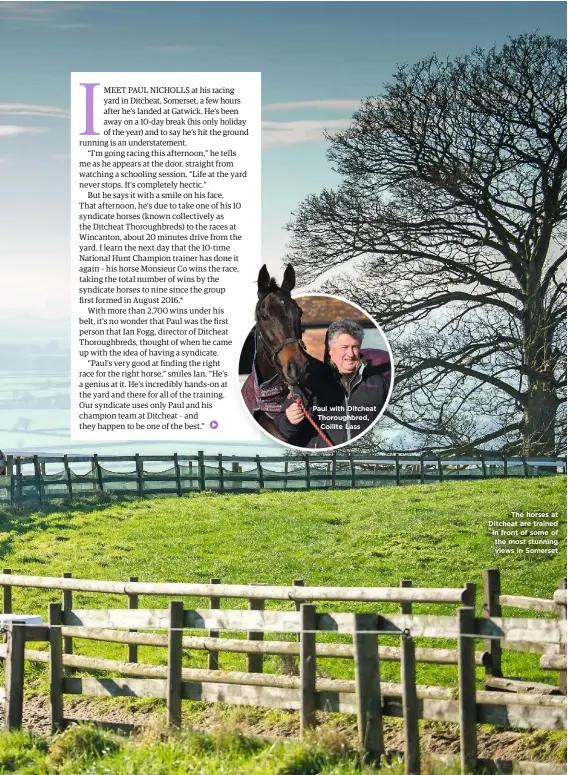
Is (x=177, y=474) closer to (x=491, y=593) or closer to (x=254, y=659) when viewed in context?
(x=254, y=659)

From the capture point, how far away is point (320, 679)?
9.52 metres

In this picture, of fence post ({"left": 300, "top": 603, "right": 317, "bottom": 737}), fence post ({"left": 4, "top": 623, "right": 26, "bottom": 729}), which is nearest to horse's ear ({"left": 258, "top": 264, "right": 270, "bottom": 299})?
fence post ({"left": 4, "top": 623, "right": 26, "bottom": 729})

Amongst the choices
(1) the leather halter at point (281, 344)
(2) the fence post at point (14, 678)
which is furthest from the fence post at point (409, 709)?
(1) the leather halter at point (281, 344)

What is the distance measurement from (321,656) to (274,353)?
368 centimetres

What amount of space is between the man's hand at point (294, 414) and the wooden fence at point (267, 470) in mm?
434

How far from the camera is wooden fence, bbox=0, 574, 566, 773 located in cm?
836

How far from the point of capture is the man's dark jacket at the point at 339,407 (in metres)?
12.2

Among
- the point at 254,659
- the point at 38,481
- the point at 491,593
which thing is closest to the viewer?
the point at 254,659

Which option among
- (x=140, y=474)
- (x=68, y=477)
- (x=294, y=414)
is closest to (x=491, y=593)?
(x=294, y=414)

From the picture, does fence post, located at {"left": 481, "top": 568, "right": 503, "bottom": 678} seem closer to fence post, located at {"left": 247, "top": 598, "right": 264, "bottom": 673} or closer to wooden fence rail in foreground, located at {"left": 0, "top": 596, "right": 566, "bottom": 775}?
wooden fence rail in foreground, located at {"left": 0, "top": 596, "right": 566, "bottom": 775}

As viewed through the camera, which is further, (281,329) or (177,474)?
(177,474)

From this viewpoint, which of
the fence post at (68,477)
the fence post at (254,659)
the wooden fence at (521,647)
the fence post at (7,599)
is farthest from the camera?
the fence post at (7,599)

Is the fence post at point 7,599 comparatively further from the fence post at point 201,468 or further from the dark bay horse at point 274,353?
the dark bay horse at point 274,353

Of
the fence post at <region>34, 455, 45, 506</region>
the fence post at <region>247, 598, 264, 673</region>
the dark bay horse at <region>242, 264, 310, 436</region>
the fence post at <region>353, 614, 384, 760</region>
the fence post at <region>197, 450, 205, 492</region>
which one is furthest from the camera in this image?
the fence post at <region>34, 455, 45, 506</region>
